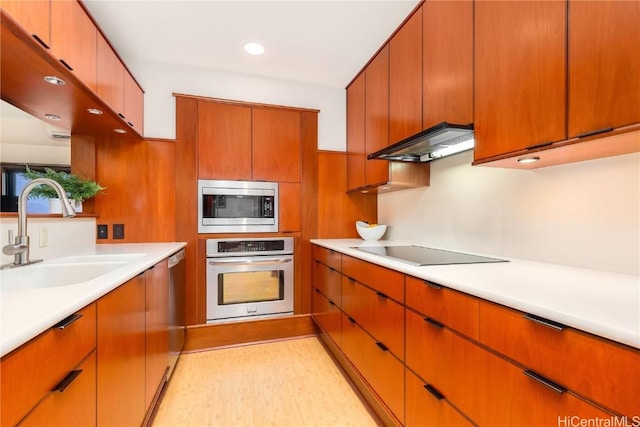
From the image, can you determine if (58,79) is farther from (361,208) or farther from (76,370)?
(361,208)

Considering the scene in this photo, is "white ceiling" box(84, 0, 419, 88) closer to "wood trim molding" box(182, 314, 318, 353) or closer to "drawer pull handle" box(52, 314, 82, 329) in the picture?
"drawer pull handle" box(52, 314, 82, 329)

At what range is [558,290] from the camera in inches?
36.4

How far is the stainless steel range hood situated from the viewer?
1464mm

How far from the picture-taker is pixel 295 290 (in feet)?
9.32

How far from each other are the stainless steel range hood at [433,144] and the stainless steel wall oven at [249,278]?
4.42ft

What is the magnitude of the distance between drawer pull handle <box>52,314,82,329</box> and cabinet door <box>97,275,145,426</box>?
0.16m

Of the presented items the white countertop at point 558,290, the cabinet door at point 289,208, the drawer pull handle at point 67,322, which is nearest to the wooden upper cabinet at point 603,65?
the white countertop at point 558,290

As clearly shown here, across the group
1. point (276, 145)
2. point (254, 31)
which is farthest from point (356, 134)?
point (254, 31)

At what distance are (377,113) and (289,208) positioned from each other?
120cm

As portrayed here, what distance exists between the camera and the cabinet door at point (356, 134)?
106 inches

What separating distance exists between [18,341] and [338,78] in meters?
2.93

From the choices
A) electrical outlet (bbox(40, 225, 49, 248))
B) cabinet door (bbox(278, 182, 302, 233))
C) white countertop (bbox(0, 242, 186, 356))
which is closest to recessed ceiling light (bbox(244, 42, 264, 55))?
cabinet door (bbox(278, 182, 302, 233))

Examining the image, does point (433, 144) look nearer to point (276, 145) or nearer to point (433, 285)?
point (433, 285)

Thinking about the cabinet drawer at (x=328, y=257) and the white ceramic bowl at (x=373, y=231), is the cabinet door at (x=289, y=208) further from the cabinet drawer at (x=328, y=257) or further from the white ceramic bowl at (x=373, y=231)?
the white ceramic bowl at (x=373, y=231)
